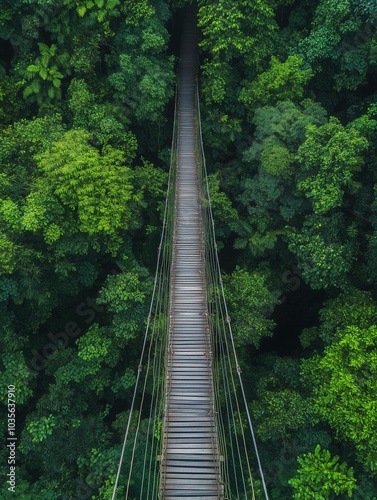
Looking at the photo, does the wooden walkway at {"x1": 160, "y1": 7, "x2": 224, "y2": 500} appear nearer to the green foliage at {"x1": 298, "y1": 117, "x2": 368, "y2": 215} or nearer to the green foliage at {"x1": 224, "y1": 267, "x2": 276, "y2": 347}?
the green foliage at {"x1": 224, "y1": 267, "x2": 276, "y2": 347}

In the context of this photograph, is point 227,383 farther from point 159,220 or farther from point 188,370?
point 159,220

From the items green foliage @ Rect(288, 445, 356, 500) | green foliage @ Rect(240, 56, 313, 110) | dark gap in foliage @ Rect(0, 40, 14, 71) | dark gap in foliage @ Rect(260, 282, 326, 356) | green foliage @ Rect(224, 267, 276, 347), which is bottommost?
green foliage @ Rect(288, 445, 356, 500)

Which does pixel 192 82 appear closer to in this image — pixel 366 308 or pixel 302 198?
pixel 302 198

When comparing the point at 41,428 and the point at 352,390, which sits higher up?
the point at 352,390

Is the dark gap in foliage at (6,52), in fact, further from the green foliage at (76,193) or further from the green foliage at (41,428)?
the green foliage at (41,428)

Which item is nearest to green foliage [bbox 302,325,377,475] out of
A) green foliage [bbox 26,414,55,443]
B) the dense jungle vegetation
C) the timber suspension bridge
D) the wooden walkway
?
the dense jungle vegetation

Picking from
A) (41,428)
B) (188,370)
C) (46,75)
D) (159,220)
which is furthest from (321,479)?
(46,75)
